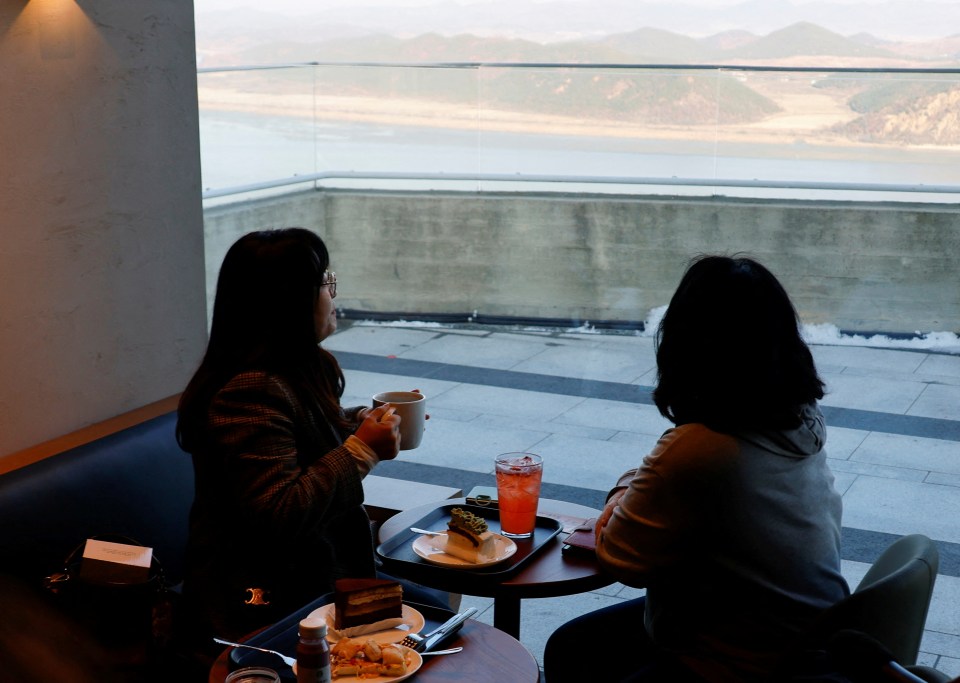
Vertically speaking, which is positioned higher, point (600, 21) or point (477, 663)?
point (600, 21)

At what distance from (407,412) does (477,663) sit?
559mm

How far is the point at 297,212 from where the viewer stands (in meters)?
6.76

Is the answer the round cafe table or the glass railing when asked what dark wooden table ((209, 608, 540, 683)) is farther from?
the glass railing

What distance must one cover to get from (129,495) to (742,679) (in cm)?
147

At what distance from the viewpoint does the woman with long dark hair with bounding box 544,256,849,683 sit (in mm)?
1578

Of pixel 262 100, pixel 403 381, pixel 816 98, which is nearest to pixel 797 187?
pixel 816 98

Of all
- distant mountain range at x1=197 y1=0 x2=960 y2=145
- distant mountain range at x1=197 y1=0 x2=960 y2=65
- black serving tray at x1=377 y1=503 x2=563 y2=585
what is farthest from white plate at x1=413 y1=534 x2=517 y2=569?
distant mountain range at x1=197 y1=0 x2=960 y2=65

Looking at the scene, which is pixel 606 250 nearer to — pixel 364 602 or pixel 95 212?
pixel 95 212

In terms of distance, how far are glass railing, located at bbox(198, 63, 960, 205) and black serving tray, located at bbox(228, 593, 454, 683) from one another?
477cm

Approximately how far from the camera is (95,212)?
2502 millimetres

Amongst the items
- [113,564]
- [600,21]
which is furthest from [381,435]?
[600,21]

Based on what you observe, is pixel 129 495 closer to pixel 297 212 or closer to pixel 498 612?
pixel 498 612

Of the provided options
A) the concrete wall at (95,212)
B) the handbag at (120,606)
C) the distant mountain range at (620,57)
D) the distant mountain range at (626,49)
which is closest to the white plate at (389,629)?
the handbag at (120,606)

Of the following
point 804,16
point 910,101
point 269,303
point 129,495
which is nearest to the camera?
point 269,303
